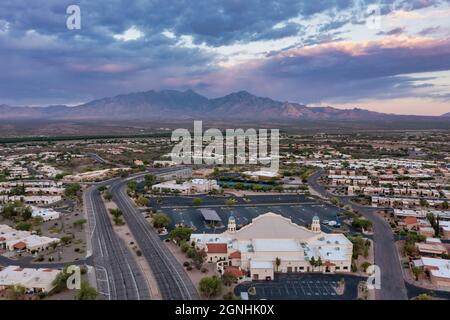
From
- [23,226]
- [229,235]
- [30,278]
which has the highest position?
[229,235]

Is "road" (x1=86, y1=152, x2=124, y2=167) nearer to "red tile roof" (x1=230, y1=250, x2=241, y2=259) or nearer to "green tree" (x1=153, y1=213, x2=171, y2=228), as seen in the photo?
"green tree" (x1=153, y1=213, x2=171, y2=228)

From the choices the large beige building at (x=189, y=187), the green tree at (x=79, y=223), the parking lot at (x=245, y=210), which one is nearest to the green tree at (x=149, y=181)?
the large beige building at (x=189, y=187)

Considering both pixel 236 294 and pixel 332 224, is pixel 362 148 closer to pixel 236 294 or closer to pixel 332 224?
pixel 332 224

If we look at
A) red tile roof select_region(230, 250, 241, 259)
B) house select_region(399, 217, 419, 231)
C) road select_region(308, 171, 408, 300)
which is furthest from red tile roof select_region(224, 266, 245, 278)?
house select_region(399, 217, 419, 231)

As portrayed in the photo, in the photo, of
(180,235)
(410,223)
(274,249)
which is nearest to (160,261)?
(180,235)

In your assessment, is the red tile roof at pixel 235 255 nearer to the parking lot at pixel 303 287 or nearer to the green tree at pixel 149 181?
the parking lot at pixel 303 287

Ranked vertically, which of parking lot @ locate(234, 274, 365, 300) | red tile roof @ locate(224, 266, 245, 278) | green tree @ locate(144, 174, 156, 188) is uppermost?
green tree @ locate(144, 174, 156, 188)

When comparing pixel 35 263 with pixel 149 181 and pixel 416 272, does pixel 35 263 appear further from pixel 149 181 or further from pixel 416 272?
pixel 149 181

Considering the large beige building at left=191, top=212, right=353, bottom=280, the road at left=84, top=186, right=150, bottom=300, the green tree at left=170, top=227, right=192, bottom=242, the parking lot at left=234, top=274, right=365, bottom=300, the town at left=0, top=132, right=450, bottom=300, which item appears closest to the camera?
the parking lot at left=234, top=274, right=365, bottom=300
